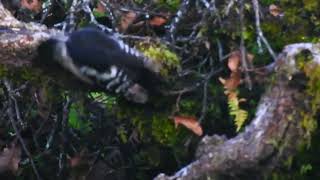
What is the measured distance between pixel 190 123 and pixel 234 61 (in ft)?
0.92

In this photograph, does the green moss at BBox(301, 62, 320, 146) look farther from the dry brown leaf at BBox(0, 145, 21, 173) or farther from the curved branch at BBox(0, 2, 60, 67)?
the dry brown leaf at BBox(0, 145, 21, 173)

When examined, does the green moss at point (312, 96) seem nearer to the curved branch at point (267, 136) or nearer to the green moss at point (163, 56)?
the curved branch at point (267, 136)

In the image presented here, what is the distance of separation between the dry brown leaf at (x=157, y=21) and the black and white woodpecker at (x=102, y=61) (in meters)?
0.31

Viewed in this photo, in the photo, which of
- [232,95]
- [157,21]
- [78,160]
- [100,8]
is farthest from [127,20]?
[78,160]

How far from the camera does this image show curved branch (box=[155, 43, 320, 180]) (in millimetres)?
2078

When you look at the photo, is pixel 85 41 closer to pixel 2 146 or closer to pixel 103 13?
pixel 103 13

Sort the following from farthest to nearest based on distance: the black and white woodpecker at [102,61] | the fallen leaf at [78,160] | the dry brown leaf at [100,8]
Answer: the fallen leaf at [78,160] → the dry brown leaf at [100,8] → the black and white woodpecker at [102,61]

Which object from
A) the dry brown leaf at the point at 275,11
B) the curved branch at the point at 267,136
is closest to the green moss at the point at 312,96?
the curved branch at the point at 267,136

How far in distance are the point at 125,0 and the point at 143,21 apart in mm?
218

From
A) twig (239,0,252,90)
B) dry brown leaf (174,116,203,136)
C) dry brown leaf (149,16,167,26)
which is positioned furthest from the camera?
dry brown leaf (149,16,167,26)

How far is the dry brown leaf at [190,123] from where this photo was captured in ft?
7.61

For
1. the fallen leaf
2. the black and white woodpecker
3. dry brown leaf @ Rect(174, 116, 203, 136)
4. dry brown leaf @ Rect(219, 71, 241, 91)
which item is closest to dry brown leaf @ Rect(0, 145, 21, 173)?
the fallen leaf

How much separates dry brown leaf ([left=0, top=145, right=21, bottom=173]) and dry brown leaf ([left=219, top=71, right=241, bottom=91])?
1031mm

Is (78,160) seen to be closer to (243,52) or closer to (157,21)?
(157,21)
